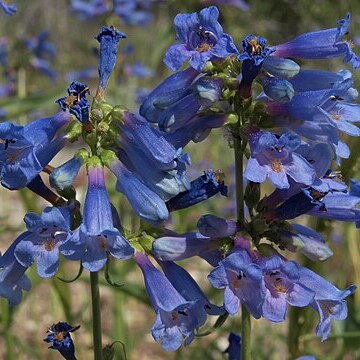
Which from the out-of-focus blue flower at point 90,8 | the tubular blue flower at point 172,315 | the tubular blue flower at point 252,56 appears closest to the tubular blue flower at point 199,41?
the tubular blue flower at point 252,56

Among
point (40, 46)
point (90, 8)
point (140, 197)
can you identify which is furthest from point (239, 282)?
point (90, 8)

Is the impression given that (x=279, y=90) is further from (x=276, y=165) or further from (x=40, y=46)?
(x=40, y=46)

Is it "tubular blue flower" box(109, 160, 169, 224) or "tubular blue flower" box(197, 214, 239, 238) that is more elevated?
"tubular blue flower" box(109, 160, 169, 224)

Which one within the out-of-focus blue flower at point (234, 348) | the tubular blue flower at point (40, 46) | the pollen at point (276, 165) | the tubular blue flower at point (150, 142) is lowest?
the out-of-focus blue flower at point (234, 348)

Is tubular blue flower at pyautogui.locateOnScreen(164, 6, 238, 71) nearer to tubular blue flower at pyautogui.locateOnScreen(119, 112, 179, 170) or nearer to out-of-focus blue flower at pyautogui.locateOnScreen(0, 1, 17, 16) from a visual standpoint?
tubular blue flower at pyautogui.locateOnScreen(119, 112, 179, 170)

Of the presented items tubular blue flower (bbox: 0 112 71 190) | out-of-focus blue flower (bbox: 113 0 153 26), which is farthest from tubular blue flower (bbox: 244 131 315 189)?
out-of-focus blue flower (bbox: 113 0 153 26)

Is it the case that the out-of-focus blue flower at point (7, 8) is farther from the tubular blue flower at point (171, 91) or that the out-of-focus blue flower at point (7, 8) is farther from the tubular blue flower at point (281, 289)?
the tubular blue flower at point (281, 289)

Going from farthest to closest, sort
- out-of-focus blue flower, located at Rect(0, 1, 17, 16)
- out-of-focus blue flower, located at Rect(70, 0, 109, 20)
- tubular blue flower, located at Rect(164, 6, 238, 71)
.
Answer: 1. out-of-focus blue flower, located at Rect(70, 0, 109, 20)
2. out-of-focus blue flower, located at Rect(0, 1, 17, 16)
3. tubular blue flower, located at Rect(164, 6, 238, 71)
